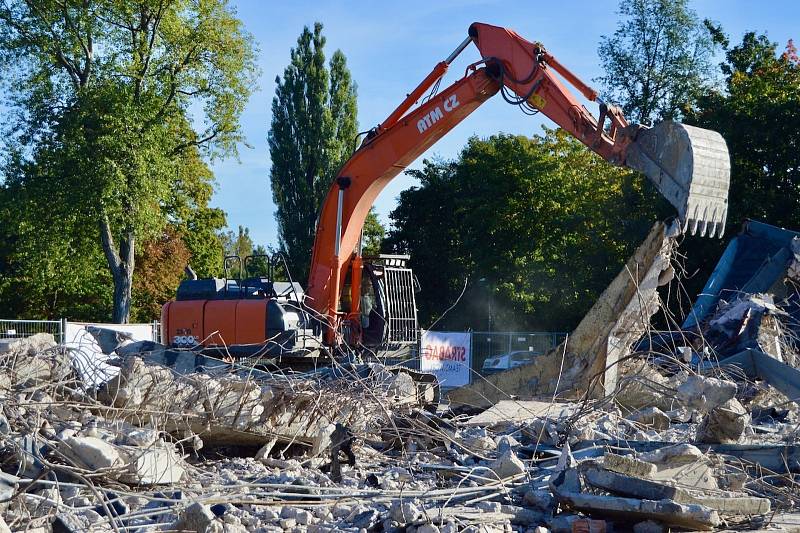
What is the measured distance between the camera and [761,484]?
696 cm

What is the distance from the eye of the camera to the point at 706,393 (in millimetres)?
7691

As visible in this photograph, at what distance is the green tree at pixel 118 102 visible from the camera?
2755cm

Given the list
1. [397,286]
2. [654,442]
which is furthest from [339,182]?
[654,442]

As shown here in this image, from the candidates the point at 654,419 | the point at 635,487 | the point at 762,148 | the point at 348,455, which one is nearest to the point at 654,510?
the point at 635,487

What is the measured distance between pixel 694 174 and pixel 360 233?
4.85m

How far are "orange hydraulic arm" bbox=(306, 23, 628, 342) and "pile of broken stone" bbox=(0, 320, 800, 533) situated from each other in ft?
12.2

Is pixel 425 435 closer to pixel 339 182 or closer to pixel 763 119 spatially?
pixel 339 182

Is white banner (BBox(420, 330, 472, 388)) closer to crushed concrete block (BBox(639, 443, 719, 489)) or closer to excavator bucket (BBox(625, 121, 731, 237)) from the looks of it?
excavator bucket (BBox(625, 121, 731, 237))

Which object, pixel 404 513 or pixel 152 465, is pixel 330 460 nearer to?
pixel 152 465

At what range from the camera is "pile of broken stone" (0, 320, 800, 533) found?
212 inches

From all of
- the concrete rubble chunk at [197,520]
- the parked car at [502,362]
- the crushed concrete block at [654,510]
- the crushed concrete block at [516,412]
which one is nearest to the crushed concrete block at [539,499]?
the crushed concrete block at [654,510]

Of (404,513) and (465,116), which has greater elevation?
(465,116)

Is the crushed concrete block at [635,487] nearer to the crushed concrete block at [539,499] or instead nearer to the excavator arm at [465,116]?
the crushed concrete block at [539,499]

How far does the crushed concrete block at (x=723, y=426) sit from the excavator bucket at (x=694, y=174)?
3.09 m
